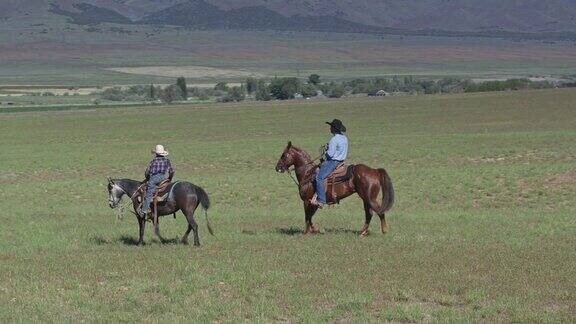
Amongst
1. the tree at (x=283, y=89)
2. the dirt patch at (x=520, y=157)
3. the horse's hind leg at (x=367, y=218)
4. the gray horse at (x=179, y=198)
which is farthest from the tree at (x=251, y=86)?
the gray horse at (x=179, y=198)

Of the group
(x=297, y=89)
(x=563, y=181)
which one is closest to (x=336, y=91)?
(x=297, y=89)

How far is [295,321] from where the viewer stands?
12727 millimetres

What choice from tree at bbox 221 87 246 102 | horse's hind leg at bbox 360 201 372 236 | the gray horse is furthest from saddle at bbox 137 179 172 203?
tree at bbox 221 87 246 102

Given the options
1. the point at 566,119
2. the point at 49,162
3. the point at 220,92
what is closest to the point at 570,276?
the point at 49,162

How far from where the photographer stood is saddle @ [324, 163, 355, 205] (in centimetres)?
2072

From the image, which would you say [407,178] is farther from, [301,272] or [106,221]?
[301,272]

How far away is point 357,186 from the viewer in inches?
815

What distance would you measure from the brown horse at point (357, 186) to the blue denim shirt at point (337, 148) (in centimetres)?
45

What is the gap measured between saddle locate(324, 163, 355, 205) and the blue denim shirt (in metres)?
0.22

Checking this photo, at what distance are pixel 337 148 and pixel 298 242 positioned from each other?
94.2 inches

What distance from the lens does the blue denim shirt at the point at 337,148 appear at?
20.7 m

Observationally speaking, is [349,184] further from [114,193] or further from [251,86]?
[251,86]

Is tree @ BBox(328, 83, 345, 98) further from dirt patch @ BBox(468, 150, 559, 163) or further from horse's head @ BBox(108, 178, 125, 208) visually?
horse's head @ BBox(108, 178, 125, 208)

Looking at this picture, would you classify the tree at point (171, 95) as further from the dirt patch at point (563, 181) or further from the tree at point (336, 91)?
A: the dirt patch at point (563, 181)
